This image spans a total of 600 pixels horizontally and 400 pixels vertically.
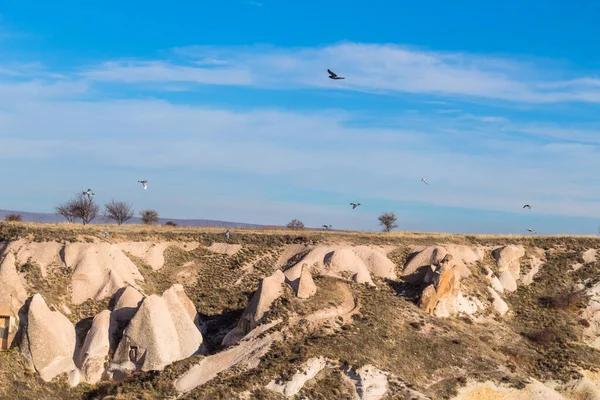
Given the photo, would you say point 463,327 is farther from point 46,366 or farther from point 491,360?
point 46,366

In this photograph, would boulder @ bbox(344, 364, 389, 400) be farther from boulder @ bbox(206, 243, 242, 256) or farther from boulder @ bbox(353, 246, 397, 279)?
boulder @ bbox(206, 243, 242, 256)

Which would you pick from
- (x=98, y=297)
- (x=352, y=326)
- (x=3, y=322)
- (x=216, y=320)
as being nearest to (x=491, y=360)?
(x=352, y=326)

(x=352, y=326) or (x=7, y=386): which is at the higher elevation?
(x=352, y=326)

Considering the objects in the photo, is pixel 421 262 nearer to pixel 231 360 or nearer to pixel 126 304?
pixel 231 360

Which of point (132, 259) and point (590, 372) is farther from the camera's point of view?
point (132, 259)

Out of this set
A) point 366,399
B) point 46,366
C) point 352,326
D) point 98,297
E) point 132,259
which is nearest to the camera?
point 366,399

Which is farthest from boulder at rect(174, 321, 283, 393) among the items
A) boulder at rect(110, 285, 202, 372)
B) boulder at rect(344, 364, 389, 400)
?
boulder at rect(344, 364, 389, 400)

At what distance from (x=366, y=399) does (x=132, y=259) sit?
1002 inches

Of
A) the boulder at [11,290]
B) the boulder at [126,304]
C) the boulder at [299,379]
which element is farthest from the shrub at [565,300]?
the boulder at [11,290]

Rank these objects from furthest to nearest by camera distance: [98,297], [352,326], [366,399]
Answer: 1. [98,297]
2. [352,326]
3. [366,399]

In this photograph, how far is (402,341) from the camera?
174 feet

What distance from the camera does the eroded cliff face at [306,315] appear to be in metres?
49.0

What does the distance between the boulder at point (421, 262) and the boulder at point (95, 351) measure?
2496 cm

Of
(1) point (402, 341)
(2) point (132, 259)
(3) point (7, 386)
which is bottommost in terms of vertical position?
(3) point (7, 386)
